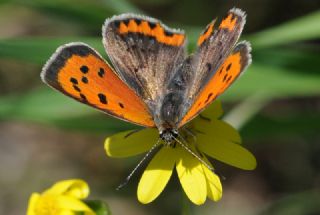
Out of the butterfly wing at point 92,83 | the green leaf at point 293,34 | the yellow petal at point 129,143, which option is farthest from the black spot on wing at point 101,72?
the green leaf at point 293,34

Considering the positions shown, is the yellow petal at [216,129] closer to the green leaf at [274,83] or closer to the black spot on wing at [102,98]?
the black spot on wing at [102,98]

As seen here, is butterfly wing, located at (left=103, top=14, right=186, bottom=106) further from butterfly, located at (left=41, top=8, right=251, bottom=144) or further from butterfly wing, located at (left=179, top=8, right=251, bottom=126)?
butterfly wing, located at (left=179, top=8, right=251, bottom=126)

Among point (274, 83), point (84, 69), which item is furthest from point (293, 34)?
point (84, 69)

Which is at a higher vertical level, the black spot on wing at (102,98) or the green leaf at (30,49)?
the green leaf at (30,49)

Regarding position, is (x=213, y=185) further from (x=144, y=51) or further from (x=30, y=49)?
(x=30, y=49)

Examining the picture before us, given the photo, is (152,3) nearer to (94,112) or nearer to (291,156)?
(94,112)

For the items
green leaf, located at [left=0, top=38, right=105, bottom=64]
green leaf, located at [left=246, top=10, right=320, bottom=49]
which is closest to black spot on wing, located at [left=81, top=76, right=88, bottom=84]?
green leaf, located at [left=0, top=38, right=105, bottom=64]

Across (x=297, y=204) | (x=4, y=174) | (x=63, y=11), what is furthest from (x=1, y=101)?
(x=297, y=204)
